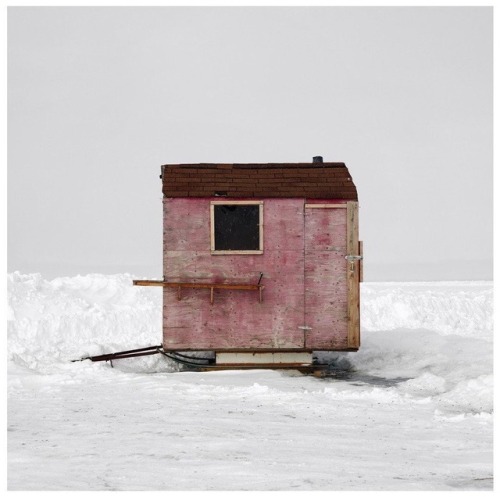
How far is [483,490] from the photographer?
18.0 ft

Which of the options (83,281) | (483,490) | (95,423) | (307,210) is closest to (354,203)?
(307,210)

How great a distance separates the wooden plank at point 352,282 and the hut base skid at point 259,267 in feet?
0.07

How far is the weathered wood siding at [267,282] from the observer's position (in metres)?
12.6

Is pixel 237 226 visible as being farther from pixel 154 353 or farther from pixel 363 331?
pixel 363 331

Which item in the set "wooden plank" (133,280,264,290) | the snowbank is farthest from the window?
the snowbank

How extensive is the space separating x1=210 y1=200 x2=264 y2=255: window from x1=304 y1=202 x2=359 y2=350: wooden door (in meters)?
0.98

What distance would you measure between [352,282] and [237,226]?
8.34 feet

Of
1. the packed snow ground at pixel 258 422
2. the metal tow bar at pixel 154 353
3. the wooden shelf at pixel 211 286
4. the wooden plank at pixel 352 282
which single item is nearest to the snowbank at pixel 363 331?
the packed snow ground at pixel 258 422

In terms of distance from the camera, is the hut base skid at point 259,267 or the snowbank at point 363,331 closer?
the snowbank at point 363,331

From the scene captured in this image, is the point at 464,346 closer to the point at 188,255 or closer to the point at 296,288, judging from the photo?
the point at 296,288

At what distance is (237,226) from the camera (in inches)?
503

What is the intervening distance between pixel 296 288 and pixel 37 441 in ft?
21.9

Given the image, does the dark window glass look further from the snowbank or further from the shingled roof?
the snowbank

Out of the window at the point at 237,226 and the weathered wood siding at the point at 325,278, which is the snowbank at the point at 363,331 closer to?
the weathered wood siding at the point at 325,278
